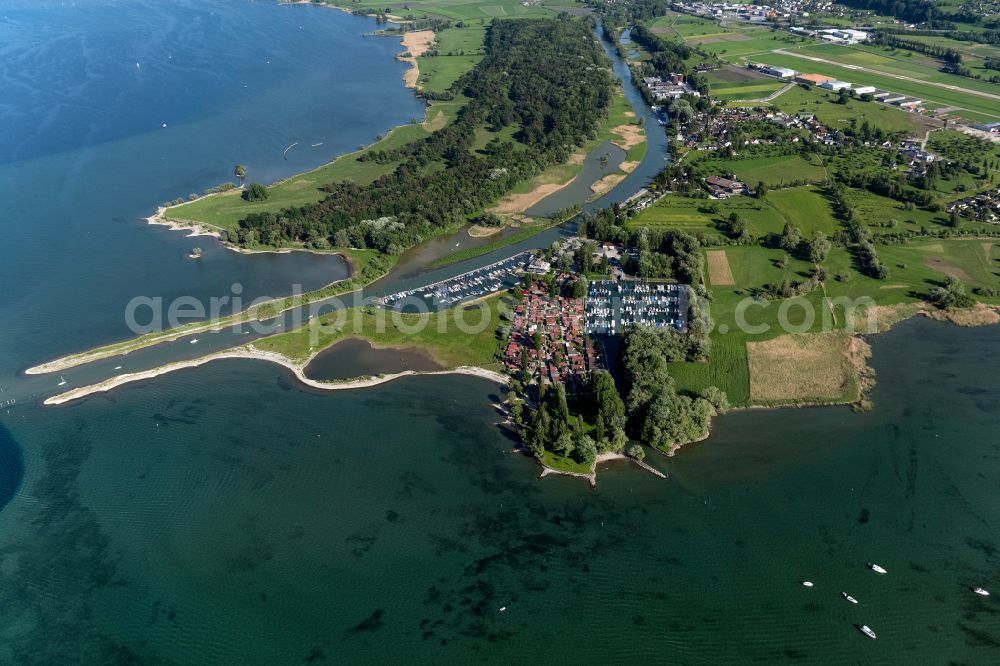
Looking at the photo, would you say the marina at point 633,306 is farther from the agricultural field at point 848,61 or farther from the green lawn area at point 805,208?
the agricultural field at point 848,61

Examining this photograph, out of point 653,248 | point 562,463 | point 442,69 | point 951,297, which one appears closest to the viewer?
point 562,463

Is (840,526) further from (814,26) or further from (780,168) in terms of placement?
(814,26)

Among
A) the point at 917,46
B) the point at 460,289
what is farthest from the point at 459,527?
the point at 917,46

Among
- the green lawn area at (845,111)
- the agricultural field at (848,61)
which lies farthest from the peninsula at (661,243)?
the agricultural field at (848,61)

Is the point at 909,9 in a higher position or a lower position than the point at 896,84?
higher

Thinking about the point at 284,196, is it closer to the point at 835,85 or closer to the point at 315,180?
the point at 315,180

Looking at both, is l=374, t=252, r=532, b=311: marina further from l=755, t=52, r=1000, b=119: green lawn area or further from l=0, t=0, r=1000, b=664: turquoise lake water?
l=755, t=52, r=1000, b=119: green lawn area
